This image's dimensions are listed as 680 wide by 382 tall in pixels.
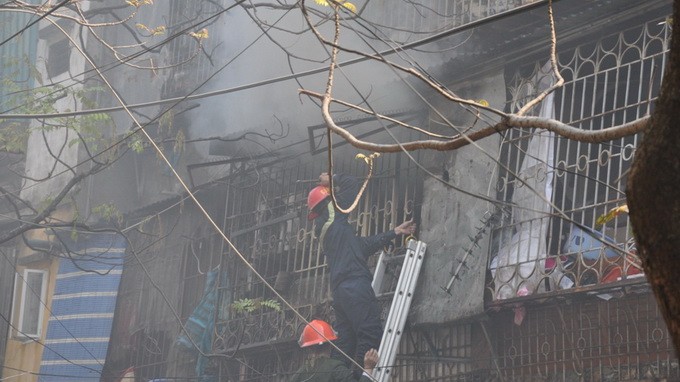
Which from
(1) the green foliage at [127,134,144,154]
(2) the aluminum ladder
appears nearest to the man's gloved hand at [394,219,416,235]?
(2) the aluminum ladder

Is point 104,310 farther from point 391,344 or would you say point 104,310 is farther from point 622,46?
point 622,46

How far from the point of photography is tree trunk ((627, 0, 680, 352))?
2443 millimetres

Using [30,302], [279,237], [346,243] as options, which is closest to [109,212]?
[30,302]

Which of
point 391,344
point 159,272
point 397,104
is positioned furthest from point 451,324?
point 159,272

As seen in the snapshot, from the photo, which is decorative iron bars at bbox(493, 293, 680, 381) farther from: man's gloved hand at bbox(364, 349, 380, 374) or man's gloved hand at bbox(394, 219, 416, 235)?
man's gloved hand at bbox(394, 219, 416, 235)

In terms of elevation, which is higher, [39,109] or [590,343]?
[39,109]

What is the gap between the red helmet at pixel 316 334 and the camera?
9359mm

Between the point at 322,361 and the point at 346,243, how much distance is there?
1088 millimetres

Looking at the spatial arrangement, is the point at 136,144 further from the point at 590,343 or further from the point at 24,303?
the point at 590,343

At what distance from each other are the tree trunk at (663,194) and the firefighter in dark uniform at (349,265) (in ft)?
21.6

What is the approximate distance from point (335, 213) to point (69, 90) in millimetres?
5807

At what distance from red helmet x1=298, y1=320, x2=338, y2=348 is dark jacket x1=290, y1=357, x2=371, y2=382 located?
16 centimetres

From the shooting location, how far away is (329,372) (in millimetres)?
9016

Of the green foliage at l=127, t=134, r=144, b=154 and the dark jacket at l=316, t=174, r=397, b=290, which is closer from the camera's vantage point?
the dark jacket at l=316, t=174, r=397, b=290
